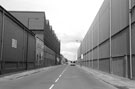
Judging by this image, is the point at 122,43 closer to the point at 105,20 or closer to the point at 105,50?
the point at 105,50

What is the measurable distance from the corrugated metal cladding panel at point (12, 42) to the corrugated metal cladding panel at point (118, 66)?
572 inches

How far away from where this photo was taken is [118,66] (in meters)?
26.1

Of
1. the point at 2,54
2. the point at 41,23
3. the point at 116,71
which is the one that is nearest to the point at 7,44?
the point at 2,54

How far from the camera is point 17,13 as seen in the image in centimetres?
7269

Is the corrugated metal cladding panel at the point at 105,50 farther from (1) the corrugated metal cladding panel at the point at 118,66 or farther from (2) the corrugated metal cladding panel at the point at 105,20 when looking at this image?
(1) the corrugated metal cladding panel at the point at 118,66

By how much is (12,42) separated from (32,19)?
3887cm

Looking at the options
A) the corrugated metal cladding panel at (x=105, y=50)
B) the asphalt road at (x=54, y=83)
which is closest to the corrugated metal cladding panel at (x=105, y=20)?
the corrugated metal cladding panel at (x=105, y=50)

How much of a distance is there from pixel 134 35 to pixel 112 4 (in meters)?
11.3

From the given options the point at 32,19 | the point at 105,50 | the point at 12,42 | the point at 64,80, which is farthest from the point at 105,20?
the point at 32,19

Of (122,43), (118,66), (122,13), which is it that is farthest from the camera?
(118,66)

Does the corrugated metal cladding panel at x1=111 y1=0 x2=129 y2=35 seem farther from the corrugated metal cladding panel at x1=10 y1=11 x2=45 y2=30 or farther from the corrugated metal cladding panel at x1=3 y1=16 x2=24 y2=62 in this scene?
the corrugated metal cladding panel at x1=10 y1=11 x2=45 y2=30

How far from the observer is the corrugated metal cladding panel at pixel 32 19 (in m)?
69.0

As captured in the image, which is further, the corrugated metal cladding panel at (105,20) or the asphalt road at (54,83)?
the corrugated metal cladding panel at (105,20)

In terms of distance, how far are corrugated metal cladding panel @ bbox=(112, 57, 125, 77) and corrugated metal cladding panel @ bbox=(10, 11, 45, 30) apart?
43.5 m
